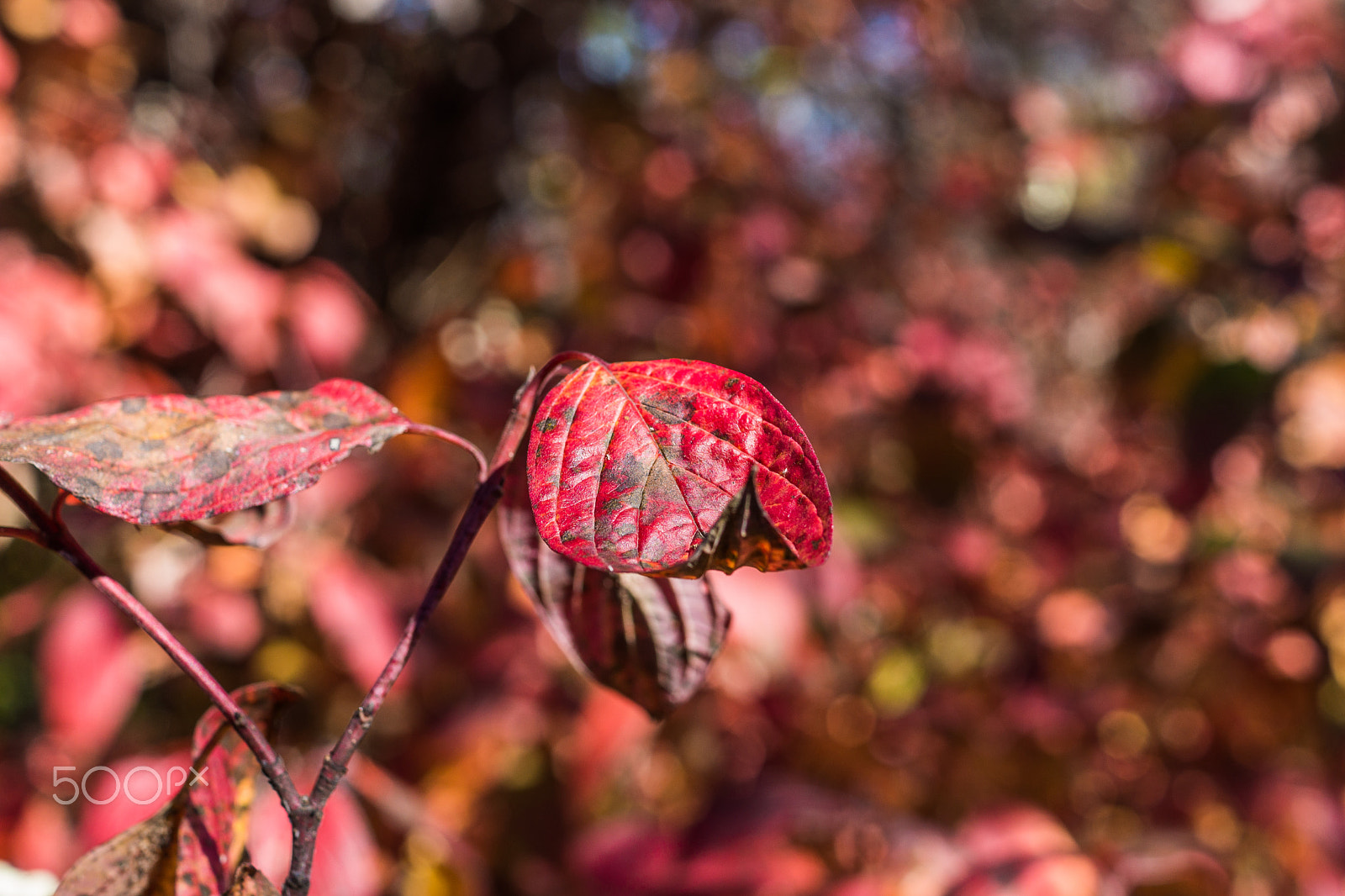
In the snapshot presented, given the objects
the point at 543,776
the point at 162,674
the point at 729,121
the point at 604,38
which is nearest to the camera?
the point at 543,776

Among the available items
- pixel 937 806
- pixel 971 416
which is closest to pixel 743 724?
pixel 937 806

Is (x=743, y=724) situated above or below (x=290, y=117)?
below

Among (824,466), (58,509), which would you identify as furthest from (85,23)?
(58,509)

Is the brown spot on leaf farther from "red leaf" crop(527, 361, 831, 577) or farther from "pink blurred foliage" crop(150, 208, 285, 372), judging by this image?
"pink blurred foliage" crop(150, 208, 285, 372)

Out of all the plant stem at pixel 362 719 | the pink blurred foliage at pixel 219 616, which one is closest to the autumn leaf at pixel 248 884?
the plant stem at pixel 362 719

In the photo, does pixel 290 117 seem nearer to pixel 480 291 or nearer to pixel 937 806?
pixel 480 291

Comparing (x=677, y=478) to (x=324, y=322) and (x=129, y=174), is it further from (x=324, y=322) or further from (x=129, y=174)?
(x=129, y=174)

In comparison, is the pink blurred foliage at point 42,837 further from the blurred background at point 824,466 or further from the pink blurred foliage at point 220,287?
the pink blurred foliage at point 220,287
